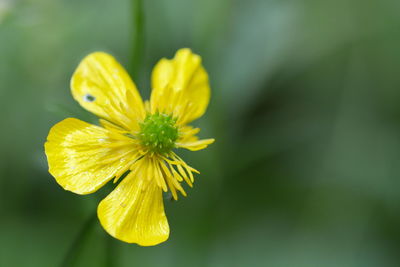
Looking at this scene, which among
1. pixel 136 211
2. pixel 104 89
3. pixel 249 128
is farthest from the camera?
pixel 249 128

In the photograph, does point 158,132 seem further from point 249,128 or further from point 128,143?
point 249,128

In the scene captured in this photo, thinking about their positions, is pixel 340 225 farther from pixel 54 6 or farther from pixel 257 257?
pixel 54 6

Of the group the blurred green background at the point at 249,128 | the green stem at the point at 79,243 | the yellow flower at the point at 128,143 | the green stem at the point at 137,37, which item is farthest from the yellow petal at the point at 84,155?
the blurred green background at the point at 249,128

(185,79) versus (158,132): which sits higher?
(185,79)

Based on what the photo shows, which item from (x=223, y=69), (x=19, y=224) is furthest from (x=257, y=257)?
(x=19, y=224)

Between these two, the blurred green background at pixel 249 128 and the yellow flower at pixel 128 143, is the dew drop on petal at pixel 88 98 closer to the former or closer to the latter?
the yellow flower at pixel 128 143

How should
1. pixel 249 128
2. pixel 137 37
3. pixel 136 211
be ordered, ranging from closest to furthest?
pixel 136 211
pixel 137 37
pixel 249 128

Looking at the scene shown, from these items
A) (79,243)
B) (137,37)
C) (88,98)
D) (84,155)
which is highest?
(137,37)

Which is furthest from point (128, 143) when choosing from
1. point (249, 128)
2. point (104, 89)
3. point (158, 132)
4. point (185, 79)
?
point (249, 128)
